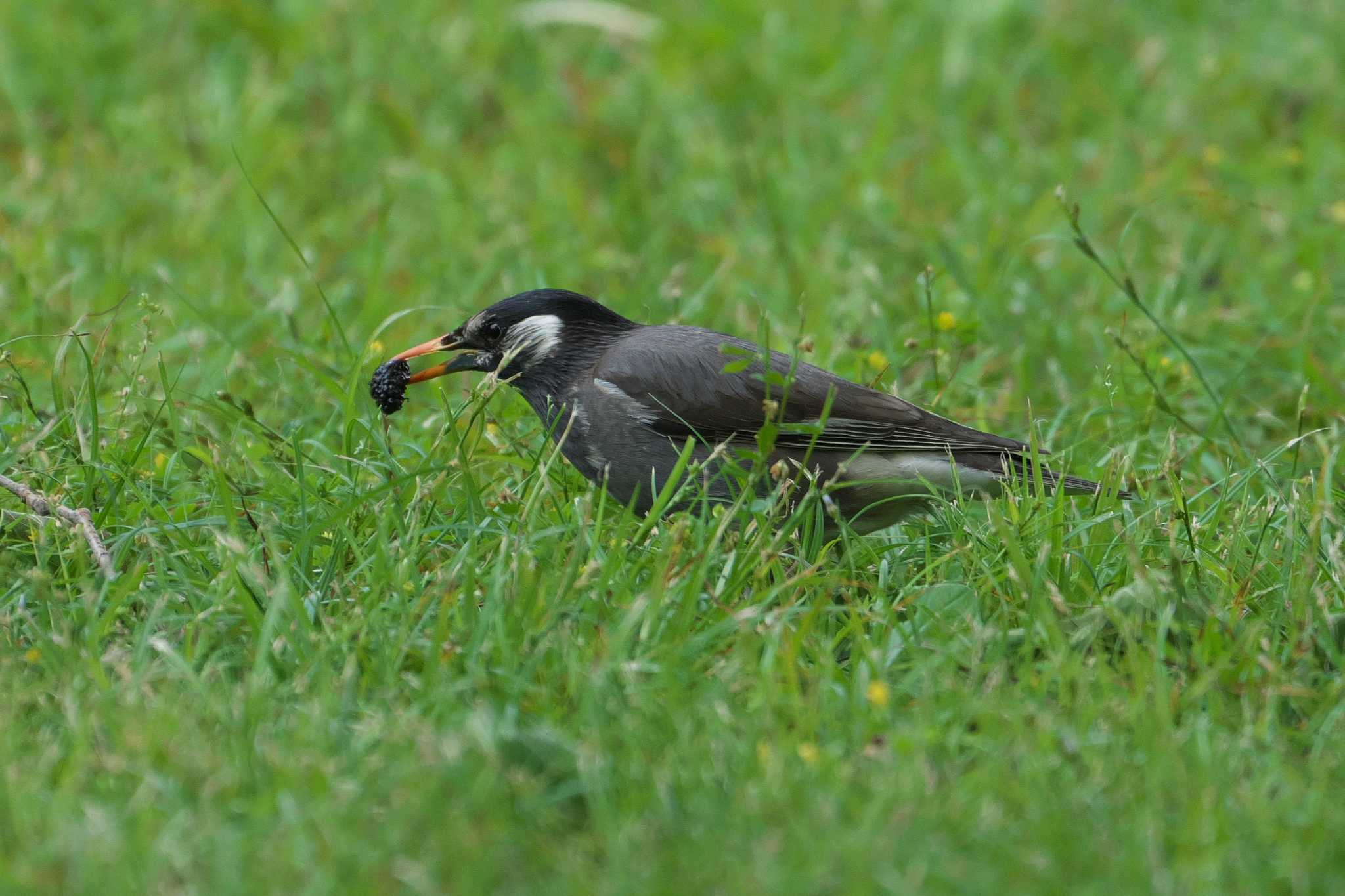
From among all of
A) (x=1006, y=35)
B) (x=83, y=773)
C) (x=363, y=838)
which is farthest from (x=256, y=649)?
(x=1006, y=35)

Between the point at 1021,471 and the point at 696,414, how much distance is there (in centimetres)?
88

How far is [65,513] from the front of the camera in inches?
153

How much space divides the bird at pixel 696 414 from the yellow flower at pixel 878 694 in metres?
1.04

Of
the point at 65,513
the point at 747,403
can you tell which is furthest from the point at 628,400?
the point at 65,513

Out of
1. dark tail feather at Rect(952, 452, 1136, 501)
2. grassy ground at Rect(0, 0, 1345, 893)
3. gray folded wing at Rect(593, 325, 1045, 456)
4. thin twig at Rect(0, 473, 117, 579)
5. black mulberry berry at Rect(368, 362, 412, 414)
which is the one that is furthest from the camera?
black mulberry berry at Rect(368, 362, 412, 414)

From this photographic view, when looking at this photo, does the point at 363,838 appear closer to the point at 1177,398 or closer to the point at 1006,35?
the point at 1177,398

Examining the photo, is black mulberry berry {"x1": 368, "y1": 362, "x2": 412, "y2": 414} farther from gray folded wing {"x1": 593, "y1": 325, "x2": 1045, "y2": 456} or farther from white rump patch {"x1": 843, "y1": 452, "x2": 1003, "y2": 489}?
white rump patch {"x1": 843, "y1": 452, "x2": 1003, "y2": 489}

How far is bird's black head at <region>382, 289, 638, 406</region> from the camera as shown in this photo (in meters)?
4.64

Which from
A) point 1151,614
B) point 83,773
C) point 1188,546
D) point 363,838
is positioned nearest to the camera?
point 363,838

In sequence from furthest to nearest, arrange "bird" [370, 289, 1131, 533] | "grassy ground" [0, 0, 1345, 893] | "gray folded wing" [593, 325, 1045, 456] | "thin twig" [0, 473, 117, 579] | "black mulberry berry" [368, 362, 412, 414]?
1. "black mulberry berry" [368, 362, 412, 414]
2. "gray folded wing" [593, 325, 1045, 456]
3. "bird" [370, 289, 1131, 533]
4. "thin twig" [0, 473, 117, 579]
5. "grassy ground" [0, 0, 1345, 893]

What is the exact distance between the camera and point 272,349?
5.66 metres

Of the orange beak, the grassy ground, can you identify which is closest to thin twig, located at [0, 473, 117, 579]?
the grassy ground

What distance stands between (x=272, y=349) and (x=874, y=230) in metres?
2.63

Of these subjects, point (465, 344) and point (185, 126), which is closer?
point (465, 344)
